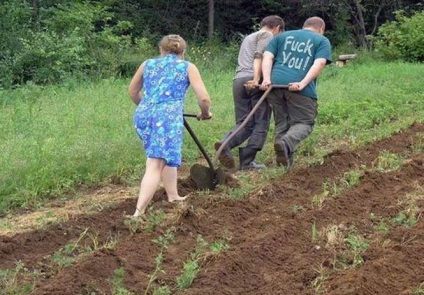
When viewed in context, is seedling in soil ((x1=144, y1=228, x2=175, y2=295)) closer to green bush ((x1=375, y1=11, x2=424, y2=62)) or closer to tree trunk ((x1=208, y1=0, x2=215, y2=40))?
green bush ((x1=375, y1=11, x2=424, y2=62))

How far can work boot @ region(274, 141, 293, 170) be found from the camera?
866cm

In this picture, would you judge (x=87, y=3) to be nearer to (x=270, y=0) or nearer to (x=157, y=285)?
(x=270, y=0)

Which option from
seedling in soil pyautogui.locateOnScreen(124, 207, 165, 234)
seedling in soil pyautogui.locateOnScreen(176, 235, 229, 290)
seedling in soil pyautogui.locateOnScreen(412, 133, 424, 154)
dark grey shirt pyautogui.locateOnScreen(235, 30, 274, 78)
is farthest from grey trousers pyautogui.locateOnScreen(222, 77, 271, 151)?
seedling in soil pyautogui.locateOnScreen(176, 235, 229, 290)

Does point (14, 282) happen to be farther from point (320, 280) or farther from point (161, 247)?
point (320, 280)

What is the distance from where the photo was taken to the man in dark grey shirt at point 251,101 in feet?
30.5

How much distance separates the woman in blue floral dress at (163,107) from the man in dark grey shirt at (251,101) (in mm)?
2091

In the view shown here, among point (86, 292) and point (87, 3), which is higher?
point (86, 292)

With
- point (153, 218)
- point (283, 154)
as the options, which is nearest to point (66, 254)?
point (153, 218)

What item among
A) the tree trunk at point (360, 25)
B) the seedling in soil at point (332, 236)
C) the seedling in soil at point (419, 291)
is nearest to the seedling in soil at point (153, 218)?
the seedling in soil at point (332, 236)

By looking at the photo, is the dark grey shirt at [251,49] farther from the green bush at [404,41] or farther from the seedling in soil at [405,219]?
the green bush at [404,41]

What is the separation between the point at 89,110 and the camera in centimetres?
1232

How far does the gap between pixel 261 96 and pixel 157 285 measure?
4525mm

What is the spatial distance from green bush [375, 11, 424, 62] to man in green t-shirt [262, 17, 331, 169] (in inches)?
634

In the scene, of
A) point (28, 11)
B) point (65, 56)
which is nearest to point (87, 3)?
point (28, 11)
